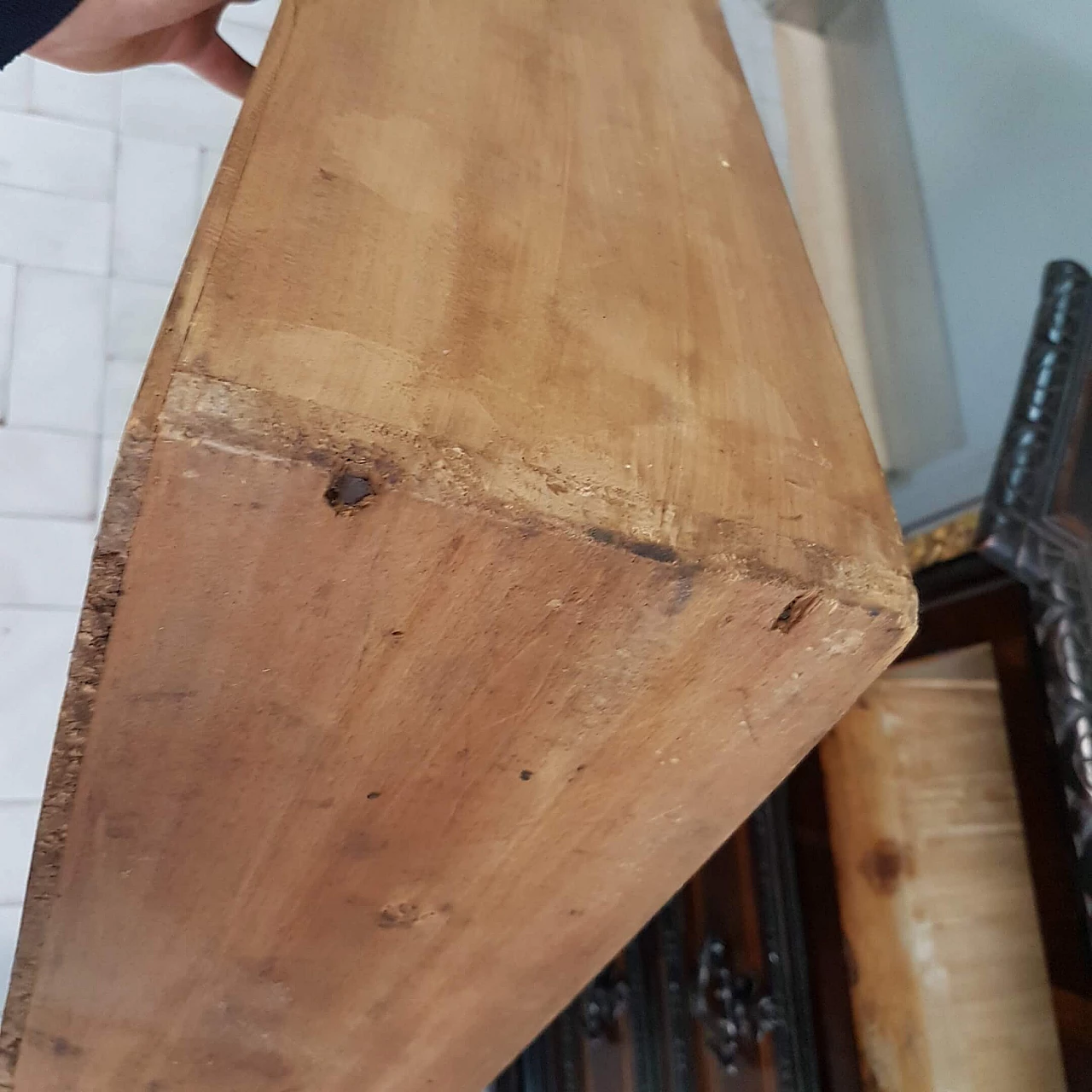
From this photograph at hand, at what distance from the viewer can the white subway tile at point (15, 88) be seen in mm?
1194

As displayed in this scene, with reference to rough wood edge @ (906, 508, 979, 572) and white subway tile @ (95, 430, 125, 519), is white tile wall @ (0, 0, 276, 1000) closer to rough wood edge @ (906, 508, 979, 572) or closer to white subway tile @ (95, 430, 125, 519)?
white subway tile @ (95, 430, 125, 519)

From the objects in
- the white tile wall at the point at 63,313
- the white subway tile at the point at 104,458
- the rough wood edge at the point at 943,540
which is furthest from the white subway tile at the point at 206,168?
the rough wood edge at the point at 943,540

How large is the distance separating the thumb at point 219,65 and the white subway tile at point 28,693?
2.28 feet

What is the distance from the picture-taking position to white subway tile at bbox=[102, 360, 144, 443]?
44.4 inches

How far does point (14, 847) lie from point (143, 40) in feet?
3.00

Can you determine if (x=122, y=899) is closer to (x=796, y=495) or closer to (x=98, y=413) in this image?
(x=796, y=495)

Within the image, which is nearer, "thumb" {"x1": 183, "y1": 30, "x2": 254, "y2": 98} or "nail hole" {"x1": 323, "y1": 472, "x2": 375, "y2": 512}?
"nail hole" {"x1": 323, "y1": 472, "x2": 375, "y2": 512}

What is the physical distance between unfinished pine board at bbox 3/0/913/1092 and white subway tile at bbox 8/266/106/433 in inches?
33.0

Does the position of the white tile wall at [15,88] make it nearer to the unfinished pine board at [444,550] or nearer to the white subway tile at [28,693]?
the white subway tile at [28,693]

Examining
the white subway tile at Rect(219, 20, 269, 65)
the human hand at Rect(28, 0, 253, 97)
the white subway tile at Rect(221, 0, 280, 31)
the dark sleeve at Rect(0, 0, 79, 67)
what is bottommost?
the dark sleeve at Rect(0, 0, 79, 67)

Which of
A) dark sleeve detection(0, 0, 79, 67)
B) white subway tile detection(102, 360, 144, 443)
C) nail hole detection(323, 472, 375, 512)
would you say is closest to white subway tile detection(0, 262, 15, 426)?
white subway tile detection(102, 360, 144, 443)

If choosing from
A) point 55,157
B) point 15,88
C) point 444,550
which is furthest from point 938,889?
point 15,88

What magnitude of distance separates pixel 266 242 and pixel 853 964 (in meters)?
0.72

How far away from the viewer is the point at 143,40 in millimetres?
600
